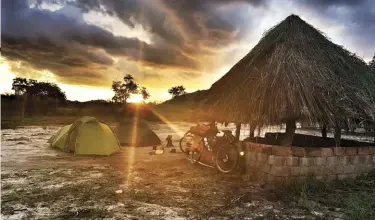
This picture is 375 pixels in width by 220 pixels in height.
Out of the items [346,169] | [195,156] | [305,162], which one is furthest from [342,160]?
[195,156]

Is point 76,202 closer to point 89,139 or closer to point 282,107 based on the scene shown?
point 282,107

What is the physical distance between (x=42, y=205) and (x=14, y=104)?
3086 cm

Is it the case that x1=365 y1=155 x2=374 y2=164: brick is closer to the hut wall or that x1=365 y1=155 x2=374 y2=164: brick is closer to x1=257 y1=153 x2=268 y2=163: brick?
the hut wall

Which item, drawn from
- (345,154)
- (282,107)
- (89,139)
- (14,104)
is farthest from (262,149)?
(14,104)

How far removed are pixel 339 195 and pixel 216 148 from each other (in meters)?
3.77

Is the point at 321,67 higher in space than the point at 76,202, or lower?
higher

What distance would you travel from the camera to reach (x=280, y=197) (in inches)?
270

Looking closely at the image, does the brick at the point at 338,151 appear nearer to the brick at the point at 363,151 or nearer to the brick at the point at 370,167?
the brick at the point at 363,151

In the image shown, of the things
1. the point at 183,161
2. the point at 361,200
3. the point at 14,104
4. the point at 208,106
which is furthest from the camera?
the point at 14,104

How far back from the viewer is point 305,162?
761 centimetres

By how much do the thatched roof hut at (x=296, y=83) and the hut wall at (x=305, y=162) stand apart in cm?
78

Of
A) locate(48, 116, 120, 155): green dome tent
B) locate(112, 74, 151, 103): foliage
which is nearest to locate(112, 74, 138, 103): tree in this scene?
locate(112, 74, 151, 103): foliage

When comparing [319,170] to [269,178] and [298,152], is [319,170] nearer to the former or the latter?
[298,152]

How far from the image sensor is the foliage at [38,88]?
181ft
